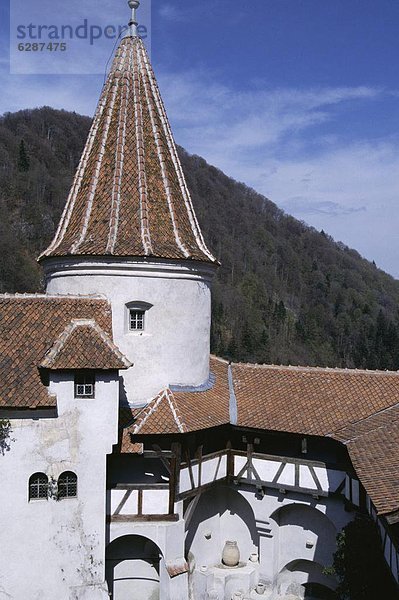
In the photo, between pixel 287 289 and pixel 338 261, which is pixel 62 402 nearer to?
pixel 287 289

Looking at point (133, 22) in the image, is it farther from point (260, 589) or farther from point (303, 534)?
point (260, 589)

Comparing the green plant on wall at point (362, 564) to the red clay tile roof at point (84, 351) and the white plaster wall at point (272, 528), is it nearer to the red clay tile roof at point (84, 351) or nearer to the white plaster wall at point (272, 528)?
the white plaster wall at point (272, 528)

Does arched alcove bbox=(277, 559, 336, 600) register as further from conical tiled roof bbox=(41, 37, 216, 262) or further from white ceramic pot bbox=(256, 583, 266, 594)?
conical tiled roof bbox=(41, 37, 216, 262)

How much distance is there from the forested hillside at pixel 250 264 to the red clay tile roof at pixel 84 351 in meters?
59.7

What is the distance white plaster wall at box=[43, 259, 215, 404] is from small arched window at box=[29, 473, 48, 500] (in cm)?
374

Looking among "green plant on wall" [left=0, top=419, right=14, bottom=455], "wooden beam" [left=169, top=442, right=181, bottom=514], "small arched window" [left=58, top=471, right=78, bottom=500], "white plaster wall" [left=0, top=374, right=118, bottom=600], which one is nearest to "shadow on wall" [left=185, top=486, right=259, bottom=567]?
"wooden beam" [left=169, top=442, right=181, bottom=514]

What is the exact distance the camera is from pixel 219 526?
2253cm

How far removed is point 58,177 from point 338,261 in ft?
233

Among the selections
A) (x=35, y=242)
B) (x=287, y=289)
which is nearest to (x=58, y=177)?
(x=35, y=242)

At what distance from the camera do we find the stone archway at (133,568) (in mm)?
20281

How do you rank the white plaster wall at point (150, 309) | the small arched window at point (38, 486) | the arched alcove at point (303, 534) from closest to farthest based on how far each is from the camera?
1. the small arched window at point (38, 486)
2. the white plaster wall at point (150, 309)
3. the arched alcove at point (303, 534)

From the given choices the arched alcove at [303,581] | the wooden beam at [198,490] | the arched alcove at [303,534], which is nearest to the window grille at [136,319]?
the wooden beam at [198,490]


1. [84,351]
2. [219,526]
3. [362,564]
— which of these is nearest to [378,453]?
[362,564]

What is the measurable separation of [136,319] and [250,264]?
110681 millimetres
